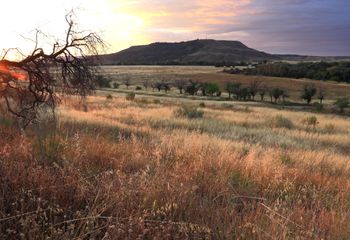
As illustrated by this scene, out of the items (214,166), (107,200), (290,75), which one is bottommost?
(290,75)

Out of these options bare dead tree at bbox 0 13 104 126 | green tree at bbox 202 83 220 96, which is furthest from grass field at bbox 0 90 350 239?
green tree at bbox 202 83 220 96

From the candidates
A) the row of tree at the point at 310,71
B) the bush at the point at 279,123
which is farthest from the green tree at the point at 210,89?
the bush at the point at 279,123

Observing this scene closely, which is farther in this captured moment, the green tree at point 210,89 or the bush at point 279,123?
the green tree at point 210,89

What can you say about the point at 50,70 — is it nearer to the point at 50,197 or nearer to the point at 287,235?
the point at 50,197

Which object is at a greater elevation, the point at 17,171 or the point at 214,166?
the point at 17,171

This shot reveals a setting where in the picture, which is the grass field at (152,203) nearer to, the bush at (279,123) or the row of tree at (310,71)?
the bush at (279,123)

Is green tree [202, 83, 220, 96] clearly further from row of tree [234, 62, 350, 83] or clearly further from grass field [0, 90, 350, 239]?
grass field [0, 90, 350, 239]

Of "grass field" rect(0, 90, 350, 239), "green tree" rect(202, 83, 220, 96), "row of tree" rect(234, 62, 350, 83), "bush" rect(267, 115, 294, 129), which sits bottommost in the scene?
"row of tree" rect(234, 62, 350, 83)

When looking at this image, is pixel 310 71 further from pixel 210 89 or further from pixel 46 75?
pixel 46 75

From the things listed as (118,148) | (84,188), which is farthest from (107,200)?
(118,148)

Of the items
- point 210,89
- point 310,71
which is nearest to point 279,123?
point 210,89

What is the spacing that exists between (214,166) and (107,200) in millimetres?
2731

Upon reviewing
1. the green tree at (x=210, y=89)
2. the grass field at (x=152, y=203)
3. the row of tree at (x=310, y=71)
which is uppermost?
the grass field at (x=152, y=203)

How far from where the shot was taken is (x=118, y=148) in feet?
25.6
